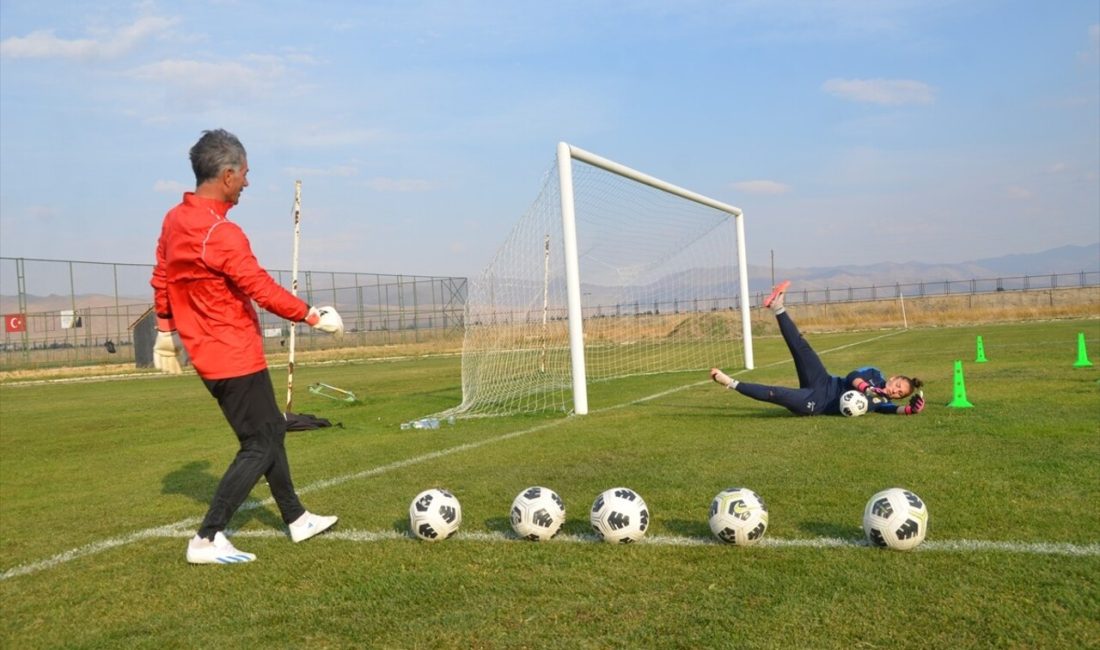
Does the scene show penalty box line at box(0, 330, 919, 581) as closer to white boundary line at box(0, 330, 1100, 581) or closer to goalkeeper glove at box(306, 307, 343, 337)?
white boundary line at box(0, 330, 1100, 581)

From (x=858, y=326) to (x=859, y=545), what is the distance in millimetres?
53214

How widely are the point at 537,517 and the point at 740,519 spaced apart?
3.67 ft

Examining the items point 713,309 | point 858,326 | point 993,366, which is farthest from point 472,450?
point 858,326

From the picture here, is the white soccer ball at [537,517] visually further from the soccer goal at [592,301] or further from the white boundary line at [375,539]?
the soccer goal at [592,301]

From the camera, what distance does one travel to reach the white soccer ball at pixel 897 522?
429 centimetres

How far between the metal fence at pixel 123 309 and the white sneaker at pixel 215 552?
24.6m

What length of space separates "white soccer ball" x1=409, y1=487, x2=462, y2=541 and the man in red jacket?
890 mm

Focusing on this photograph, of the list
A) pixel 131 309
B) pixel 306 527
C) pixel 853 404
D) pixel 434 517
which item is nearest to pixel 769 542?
pixel 434 517

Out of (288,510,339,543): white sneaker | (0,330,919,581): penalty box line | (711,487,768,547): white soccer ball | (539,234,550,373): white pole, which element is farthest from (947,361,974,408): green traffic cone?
(539,234,550,373): white pole

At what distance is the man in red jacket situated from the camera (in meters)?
4.68

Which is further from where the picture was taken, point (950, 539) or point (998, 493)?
point (998, 493)

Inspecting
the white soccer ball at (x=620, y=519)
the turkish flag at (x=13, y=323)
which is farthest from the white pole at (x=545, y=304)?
the turkish flag at (x=13, y=323)

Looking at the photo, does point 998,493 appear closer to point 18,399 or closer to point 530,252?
point 530,252

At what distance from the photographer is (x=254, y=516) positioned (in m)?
6.05
